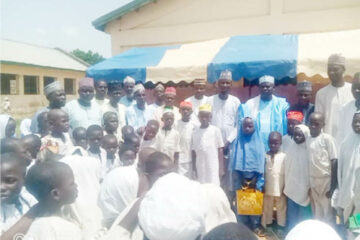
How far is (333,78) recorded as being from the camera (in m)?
4.70

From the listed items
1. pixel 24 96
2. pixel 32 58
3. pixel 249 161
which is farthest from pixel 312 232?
pixel 32 58

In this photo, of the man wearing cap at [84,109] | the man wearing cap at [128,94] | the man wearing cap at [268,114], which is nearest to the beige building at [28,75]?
the man wearing cap at [128,94]

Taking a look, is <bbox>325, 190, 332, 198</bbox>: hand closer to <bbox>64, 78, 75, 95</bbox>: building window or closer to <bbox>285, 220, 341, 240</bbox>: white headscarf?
<bbox>285, 220, 341, 240</bbox>: white headscarf

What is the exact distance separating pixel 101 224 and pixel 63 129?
1.67m

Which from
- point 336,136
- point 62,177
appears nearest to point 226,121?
point 336,136

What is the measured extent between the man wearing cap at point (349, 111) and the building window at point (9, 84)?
18611mm

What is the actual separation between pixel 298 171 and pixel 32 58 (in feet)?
69.1

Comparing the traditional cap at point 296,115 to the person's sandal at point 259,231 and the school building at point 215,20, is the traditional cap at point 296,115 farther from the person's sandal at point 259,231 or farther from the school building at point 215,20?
the school building at point 215,20

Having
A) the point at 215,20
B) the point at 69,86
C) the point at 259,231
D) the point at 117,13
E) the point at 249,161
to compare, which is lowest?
the point at 259,231

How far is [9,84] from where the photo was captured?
63.6ft

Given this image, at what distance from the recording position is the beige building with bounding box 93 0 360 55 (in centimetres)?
855

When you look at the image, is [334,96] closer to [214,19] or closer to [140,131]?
[140,131]

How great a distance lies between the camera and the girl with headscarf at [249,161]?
4.51 meters

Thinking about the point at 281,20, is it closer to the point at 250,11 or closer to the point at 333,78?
the point at 250,11
